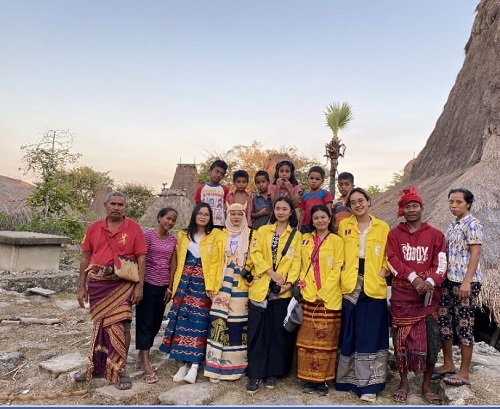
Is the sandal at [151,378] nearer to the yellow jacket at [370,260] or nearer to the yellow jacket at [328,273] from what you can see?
the yellow jacket at [328,273]

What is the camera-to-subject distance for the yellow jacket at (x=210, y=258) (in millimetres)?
3852

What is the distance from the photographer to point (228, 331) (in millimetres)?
3826

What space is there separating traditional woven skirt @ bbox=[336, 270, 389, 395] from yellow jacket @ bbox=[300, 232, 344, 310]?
0.12 meters

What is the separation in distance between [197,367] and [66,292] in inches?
201

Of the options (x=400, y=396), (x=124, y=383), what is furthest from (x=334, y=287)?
(x=124, y=383)

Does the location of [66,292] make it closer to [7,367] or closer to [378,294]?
[7,367]

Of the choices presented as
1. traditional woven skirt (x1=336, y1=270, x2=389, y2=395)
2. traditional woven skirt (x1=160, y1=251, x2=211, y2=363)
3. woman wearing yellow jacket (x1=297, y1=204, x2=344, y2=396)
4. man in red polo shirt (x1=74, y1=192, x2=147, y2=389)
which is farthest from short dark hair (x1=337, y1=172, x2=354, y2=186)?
man in red polo shirt (x1=74, y1=192, x2=147, y2=389)

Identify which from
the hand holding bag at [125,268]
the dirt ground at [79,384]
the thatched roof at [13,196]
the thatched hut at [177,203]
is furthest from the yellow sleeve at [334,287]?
the thatched hut at [177,203]

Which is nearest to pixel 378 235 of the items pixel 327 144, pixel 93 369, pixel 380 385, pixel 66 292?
pixel 380 385

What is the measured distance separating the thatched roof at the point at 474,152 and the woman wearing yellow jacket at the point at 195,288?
4.07m

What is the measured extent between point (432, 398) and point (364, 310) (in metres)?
0.81

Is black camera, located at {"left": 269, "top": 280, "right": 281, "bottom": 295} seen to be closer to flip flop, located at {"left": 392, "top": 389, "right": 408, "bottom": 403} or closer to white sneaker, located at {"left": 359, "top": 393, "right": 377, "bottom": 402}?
white sneaker, located at {"left": 359, "top": 393, "right": 377, "bottom": 402}

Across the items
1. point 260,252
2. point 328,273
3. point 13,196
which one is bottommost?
point 328,273

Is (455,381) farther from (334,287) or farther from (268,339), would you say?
(268,339)
